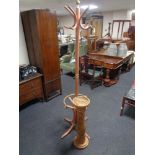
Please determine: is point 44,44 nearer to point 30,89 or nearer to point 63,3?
point 30,89

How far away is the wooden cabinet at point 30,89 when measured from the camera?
2379 mm

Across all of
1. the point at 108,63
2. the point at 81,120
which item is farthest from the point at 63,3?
the point at 81,120

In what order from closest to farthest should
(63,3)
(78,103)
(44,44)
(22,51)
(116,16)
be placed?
(78,103)
(44,44)
(22,51)
(63,3)
(116,16)

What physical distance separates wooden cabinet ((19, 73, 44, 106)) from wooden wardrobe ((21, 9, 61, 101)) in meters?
0.10

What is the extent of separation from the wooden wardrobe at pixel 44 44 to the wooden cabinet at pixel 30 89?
0.10 metres

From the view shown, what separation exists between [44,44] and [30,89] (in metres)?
0.85

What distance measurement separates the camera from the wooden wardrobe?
2.33 metres

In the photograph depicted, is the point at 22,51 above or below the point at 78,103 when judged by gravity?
above

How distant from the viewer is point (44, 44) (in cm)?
247

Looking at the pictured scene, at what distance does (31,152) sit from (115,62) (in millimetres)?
2566

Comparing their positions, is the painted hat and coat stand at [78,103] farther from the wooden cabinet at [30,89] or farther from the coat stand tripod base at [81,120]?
the wooden cabinet at [30,89]

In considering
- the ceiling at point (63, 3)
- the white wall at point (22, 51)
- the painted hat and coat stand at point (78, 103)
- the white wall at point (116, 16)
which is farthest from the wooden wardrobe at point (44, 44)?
the white wall at point (116, 16)

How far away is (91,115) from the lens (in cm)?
244
